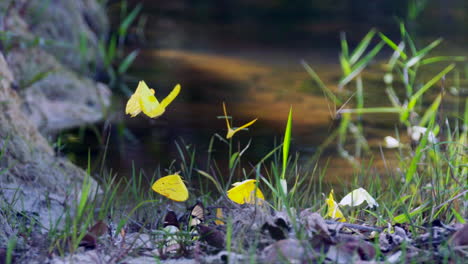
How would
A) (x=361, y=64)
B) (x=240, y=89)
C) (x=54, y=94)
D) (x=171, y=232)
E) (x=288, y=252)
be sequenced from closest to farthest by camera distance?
1. (x=288, y=252)
2. (x=171, y=232)
3. (x=361, y=64)
4. (x=54, y=94)
5. (x=240, y=89)

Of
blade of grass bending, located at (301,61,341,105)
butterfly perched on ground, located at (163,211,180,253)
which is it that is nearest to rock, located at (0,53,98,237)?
butterfly perched on ground, located at (163,211,180,253)

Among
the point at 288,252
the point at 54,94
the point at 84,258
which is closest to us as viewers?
the point at 288,252

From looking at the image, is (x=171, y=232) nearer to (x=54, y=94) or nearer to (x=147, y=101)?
(x=147, y=101)

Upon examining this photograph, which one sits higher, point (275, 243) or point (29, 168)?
point (275, 243)

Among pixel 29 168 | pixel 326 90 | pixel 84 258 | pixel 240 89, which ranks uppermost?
pixel 326 90

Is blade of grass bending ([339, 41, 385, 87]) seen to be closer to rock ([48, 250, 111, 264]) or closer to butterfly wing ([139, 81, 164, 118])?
butterfly wing ([139, 81, 164, 118])

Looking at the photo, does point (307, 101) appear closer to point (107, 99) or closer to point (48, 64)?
point (107, 99)

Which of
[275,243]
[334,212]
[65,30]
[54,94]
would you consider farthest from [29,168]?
[65,30]

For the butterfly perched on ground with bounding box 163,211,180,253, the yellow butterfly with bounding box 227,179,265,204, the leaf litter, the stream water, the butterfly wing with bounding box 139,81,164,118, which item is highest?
the butterfly wing with bounding box 139,81,164,118
